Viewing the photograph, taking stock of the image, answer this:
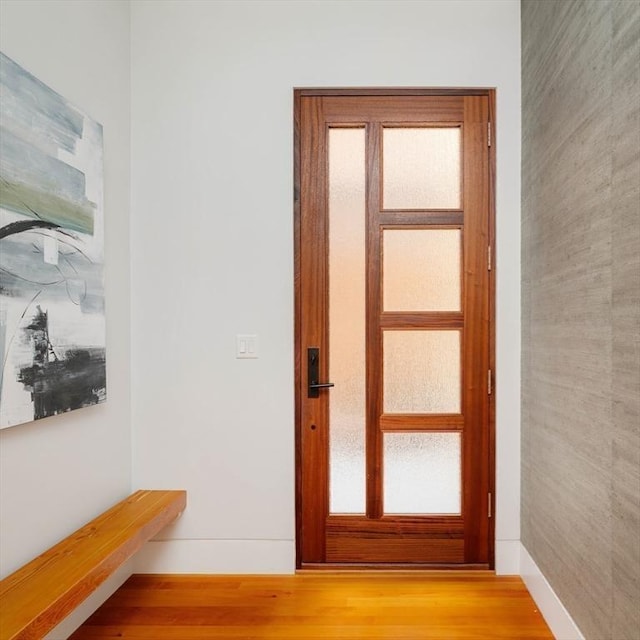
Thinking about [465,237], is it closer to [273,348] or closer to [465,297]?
[465,297]

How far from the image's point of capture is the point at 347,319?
2.51m

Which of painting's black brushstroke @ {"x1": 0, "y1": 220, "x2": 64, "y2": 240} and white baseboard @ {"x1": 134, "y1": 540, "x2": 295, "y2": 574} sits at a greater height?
painting's black brushstroke @ {"x1": 0, "y1": 220, "x2": 64, "y2": 240}

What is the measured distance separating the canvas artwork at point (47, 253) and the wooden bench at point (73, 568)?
50 cm

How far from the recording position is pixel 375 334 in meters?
2.49

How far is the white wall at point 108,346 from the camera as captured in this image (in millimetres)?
1691

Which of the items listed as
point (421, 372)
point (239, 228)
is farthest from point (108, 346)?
point (421, 372)

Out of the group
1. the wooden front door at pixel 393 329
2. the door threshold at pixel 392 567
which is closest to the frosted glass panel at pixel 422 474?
the wooden front door at pixel 393 329

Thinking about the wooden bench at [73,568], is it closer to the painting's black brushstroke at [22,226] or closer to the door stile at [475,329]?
the painting's black brushstroke at [22,226]

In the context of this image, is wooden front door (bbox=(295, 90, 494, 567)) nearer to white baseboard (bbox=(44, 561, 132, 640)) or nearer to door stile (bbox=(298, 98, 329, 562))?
door stile (bbox=(298, 98, 329, 562))

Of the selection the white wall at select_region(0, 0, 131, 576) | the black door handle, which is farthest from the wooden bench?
the black door handle

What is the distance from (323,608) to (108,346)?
4.99 feet

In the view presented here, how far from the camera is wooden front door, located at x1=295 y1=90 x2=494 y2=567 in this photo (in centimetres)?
248

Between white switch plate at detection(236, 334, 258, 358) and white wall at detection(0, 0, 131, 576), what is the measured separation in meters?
0.55

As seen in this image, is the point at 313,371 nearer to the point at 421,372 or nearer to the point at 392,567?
the point at 421,372
